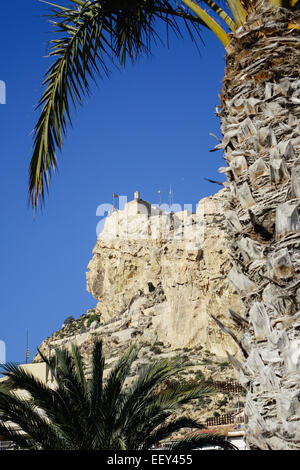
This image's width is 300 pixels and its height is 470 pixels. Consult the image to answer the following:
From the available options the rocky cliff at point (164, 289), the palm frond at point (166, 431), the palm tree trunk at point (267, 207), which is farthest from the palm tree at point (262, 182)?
the rocky cliff at point (164, 289)

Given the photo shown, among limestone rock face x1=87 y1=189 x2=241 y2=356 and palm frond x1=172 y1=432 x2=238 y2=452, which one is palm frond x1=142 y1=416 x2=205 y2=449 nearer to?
palm frond x1=172 y1=432 x2=238 y2=452

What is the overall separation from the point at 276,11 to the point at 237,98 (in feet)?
2.25

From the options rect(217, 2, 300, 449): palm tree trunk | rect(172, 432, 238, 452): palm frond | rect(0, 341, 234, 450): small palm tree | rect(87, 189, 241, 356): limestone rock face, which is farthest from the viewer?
rect(87, 189, 241, 356): limestone rock face

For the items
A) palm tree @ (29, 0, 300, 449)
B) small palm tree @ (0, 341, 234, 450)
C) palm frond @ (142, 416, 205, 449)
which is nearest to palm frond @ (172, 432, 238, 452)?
small palm tree @ (0, 341, 234, 450)

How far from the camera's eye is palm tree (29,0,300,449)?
2.95m

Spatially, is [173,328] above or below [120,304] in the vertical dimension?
below

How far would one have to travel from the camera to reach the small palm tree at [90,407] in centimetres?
674

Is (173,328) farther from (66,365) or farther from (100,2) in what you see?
(100,2)

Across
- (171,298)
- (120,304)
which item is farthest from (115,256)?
(171,298)

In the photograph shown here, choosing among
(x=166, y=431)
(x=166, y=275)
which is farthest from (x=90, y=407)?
(x=166, y=275)

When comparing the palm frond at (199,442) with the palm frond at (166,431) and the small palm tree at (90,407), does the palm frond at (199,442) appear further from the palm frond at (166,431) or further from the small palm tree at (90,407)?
the palm frond at (166,431)

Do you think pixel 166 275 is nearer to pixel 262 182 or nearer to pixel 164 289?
pixel 164 289

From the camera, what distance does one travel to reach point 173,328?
4844 centimetres

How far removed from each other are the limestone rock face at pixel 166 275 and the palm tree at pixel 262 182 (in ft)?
97.6
